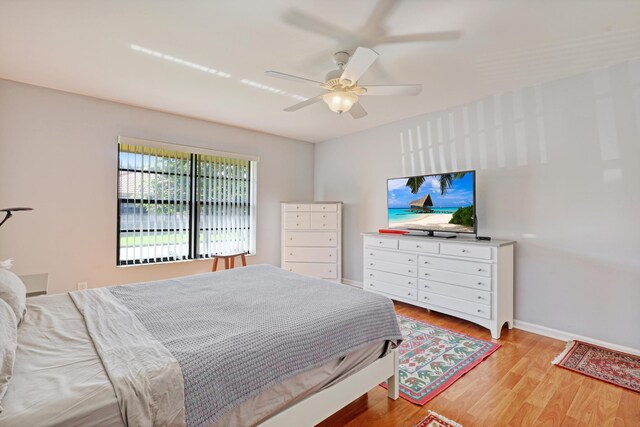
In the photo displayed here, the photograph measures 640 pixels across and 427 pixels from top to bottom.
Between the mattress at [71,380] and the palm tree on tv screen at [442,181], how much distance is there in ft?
7.27

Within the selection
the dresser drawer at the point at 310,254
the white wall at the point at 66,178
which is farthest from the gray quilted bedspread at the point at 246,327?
the dresser drawer at the point at 310,254

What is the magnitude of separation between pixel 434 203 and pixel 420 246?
1.81 feet

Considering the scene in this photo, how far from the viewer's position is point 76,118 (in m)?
3.35

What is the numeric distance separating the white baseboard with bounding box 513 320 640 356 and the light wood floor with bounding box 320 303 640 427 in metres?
0.60

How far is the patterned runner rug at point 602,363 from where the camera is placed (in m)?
2.20

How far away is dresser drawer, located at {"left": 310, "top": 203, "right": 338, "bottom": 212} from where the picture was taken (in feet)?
15.4

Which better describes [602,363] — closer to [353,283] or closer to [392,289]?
[392,289]

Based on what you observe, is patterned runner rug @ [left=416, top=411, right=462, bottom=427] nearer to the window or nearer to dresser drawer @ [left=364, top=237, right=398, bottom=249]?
dresser drawer @ [left=364, top=237, right=398, bottom=249]

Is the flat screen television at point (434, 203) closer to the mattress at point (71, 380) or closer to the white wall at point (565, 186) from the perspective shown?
the white wall at point (565, 186)

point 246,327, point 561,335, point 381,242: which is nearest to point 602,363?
point 561,335

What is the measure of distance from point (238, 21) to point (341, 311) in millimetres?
2026

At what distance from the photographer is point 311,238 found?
473cm

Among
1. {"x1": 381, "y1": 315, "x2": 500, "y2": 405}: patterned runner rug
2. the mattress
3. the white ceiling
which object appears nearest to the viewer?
the mattress

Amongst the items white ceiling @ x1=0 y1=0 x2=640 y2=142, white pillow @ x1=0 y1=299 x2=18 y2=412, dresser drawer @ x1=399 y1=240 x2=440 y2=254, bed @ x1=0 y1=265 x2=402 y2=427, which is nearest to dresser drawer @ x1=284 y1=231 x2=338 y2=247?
dresser drawer @ x1=399 y1=240 x2=440 y2=254
